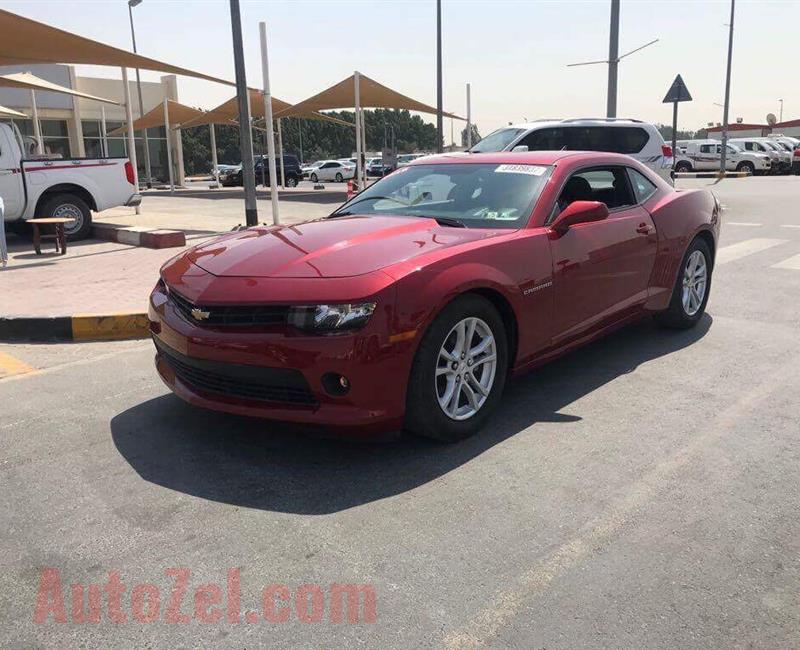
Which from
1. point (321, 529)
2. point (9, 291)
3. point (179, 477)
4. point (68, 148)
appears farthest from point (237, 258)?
point (68, 148)

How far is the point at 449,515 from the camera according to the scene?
9.95 feet

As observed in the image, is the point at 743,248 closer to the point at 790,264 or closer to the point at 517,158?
the point at 790,264

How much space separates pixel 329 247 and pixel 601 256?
6.06 feet

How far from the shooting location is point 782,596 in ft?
8.09

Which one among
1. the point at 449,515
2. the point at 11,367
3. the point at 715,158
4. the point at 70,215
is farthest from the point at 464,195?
the point at 715,158

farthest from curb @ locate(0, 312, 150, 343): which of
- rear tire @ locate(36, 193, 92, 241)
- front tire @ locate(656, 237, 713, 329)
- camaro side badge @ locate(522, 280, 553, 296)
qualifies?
rear tire @ locate(36, 193, 92, 241)

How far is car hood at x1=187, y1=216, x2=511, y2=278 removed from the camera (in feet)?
11.6

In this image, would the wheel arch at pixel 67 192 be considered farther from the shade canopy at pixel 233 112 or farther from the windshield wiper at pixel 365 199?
the shade canopy at pixel 233 112

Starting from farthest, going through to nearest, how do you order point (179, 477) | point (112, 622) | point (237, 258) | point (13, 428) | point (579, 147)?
point (579, 147)
point (13, 428)
point (237, 258)
point (179, 477)
point (112, 622)

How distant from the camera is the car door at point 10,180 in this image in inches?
463

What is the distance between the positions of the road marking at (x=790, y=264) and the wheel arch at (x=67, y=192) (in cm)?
1097

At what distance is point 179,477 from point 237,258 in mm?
1159

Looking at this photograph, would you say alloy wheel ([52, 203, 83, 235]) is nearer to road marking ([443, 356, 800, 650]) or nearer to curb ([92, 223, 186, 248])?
curb ([92, 223, 186, 248])

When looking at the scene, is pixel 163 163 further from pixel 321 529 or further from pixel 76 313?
pixel 321 529
